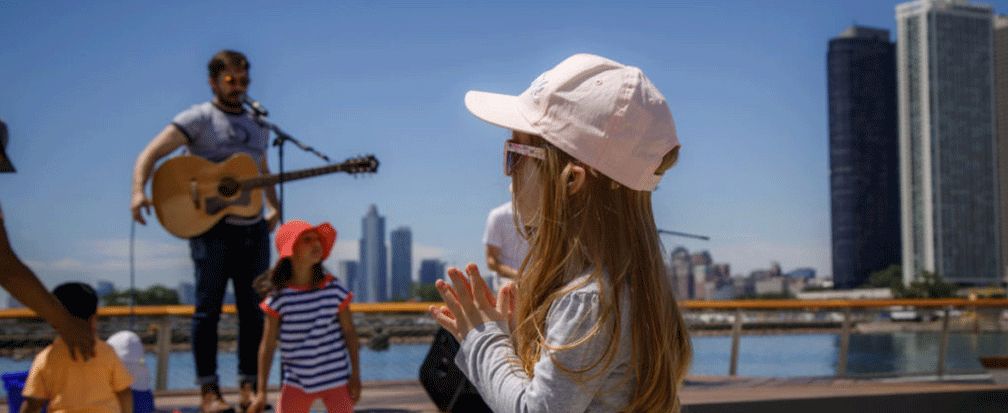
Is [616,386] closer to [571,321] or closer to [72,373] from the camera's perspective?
[571,321]

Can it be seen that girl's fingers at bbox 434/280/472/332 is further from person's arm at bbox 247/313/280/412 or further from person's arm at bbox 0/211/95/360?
person's arm at bbox 247/313/280/412

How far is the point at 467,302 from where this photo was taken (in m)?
1.82

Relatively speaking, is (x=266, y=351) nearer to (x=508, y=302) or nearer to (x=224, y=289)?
(x=224, y=289)

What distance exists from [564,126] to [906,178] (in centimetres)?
17469

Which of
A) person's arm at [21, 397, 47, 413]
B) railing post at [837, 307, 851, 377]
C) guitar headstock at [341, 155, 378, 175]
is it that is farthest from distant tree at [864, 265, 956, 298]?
person's arm at [21, 397, 47, 413]

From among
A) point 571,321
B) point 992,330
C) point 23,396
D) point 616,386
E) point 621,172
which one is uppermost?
point 621,172

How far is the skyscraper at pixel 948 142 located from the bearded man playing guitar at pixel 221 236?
156 meters

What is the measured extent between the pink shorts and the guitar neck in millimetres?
1446

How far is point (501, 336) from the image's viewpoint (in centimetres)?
180

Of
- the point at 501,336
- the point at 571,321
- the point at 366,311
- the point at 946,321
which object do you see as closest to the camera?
the point at 571,321

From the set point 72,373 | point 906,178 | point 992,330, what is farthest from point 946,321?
point 906,178

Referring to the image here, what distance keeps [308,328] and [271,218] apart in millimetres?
1442

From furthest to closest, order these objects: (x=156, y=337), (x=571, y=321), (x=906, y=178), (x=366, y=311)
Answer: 1. (x=906, y=178)
2. (x=366, y=311)
3. (x=156, y=337)
4. (x=571, y=321)

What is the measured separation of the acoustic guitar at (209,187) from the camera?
547 cm
